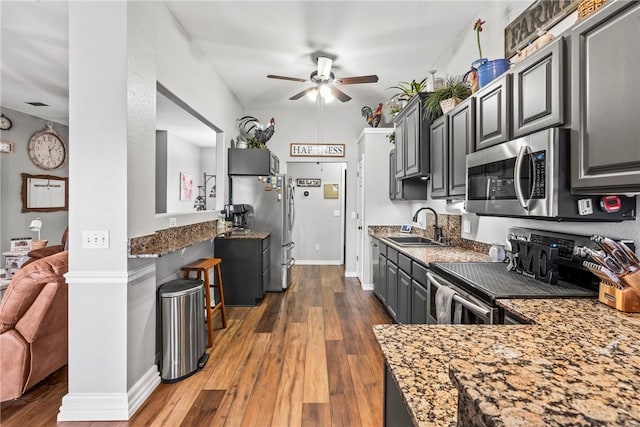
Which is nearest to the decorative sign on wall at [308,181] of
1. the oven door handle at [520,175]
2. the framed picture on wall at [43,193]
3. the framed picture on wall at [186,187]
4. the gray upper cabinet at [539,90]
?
the framed picture on wall at [186,187]

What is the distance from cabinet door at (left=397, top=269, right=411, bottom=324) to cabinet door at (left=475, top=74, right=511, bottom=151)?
52.1 inches

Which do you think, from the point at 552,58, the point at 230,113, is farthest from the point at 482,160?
the point at 230,113

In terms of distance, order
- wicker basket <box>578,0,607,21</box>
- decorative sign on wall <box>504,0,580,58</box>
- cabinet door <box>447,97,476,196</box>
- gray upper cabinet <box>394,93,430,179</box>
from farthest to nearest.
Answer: gray upper cabinet <box>394,93,430,179</box> < cabinet door <box>447,97,476,196</box> < decorative sign on wall <box>504,0,580,58</box> < wicker basket <box>578,0,607,21</box>

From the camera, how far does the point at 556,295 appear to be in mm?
1406

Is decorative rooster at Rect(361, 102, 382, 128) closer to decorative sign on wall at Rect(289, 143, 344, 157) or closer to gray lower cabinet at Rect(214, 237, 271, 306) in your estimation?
decorative sign on wall at Rect(289, 143, 344, 157)

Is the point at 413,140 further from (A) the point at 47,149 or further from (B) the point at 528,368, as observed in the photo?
(A) the point at 47,149

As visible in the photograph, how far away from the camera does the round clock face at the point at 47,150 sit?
470cm

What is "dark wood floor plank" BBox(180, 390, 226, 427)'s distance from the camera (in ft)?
6.11

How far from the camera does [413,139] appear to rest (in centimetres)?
320

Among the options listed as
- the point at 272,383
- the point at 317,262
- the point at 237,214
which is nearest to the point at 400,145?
the point at 237,214

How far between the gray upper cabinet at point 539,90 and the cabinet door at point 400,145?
1.82m

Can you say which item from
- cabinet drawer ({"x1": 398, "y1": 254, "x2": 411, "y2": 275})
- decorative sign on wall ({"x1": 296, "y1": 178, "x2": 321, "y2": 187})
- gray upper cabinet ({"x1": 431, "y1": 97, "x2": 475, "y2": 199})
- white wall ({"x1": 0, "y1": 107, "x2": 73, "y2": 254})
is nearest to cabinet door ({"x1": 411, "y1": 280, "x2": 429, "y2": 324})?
cabinet drawer ({"x1": 398, "y1": 254, "x2": 411, "y2": 275})

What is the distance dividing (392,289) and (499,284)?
68.2 inches

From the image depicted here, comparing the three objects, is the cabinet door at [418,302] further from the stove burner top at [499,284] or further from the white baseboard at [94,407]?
the white baseboard at [94,407]
